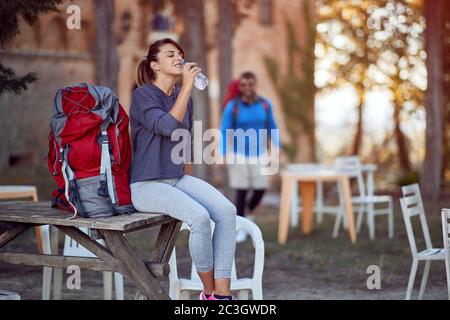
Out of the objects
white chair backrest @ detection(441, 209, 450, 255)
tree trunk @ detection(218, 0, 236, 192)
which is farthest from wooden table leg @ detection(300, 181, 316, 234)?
white chair backrest @ detection(441, 209, 450, 255)

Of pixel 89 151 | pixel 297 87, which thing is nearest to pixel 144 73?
pixel 89 151

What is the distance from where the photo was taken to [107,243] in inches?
173

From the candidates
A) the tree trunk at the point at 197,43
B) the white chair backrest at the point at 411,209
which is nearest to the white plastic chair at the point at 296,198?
the tree trunk at the point at 197,43

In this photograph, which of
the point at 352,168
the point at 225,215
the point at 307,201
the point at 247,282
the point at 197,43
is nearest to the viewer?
the point at 225,215

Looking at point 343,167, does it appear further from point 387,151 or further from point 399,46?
point 387,151

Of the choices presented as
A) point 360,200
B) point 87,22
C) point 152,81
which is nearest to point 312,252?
point 360,200

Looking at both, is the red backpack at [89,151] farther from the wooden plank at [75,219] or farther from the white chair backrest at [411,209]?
the white chair backrest at [411,209]

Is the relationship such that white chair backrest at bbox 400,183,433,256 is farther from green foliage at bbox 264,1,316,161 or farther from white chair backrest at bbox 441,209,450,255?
green foliage at bbox 264,1,316,161

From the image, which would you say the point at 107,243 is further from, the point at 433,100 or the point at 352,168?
the point at 433,100

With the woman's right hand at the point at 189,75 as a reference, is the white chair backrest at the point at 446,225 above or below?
below

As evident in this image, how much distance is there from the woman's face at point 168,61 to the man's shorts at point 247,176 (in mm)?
4951

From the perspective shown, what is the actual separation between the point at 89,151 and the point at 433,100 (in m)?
9.68

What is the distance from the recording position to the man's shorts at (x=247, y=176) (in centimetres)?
999
